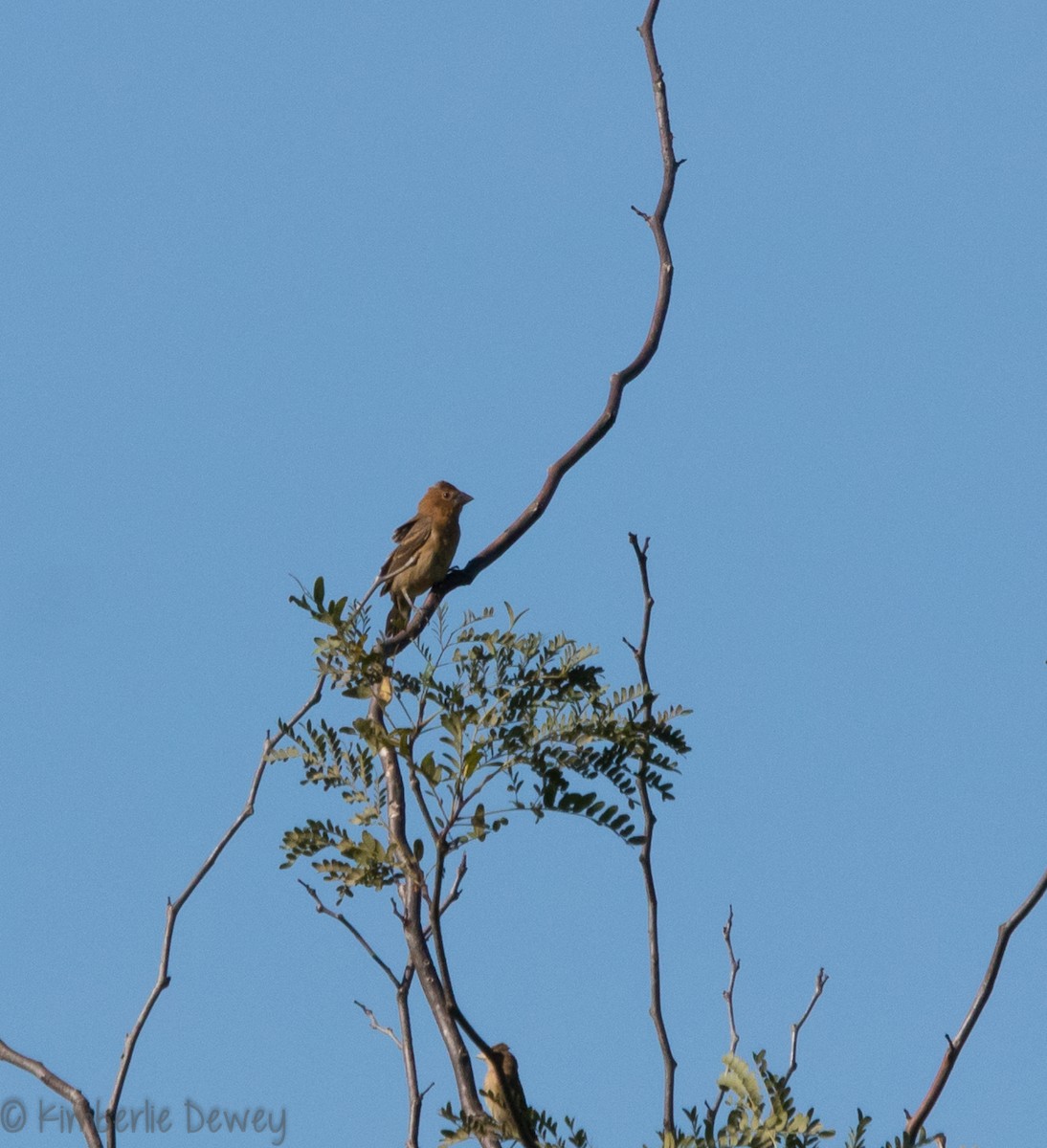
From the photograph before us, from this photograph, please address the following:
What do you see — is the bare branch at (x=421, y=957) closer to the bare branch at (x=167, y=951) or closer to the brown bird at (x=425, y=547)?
the bare branch at (x=167, y=951)

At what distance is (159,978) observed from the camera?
4.19 metres

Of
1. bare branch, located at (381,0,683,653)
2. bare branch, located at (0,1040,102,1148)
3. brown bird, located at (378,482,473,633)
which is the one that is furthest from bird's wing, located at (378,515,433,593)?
bare branch, located at (0,1040,102,1148)

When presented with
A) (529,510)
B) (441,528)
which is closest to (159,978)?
(529,510)

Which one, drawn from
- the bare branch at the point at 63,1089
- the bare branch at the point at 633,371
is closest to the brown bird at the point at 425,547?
the bare branch at the point at 633,371

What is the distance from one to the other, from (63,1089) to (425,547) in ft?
18.6

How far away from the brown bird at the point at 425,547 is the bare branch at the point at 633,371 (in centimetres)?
350

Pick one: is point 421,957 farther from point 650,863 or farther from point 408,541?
point 408,541

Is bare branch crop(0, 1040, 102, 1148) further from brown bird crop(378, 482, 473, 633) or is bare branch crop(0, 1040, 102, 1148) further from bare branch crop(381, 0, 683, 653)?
brown bird crop(378, 482, 473, 633)

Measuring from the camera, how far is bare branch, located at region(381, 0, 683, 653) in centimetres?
511

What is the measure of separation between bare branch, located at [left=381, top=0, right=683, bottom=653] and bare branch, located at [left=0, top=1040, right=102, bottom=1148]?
173 centimetres

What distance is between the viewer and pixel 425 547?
9516 millimetres

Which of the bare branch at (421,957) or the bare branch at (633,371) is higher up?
the bare branch at (633,371)

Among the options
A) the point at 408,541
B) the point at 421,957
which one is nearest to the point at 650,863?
the point at 421,957

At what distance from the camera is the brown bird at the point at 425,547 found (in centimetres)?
925
